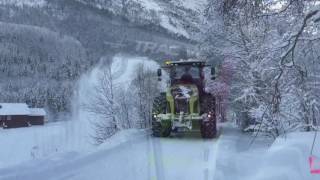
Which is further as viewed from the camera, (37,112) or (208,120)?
(37,112)

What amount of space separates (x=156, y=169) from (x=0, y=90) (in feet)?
247

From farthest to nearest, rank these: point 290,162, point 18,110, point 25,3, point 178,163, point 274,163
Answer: point 25,3 < point 18,110 < point 178,163 < point 274,163 < point 290,162

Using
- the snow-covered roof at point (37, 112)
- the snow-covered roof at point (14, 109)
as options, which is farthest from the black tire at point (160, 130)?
the snow-covered roof at point (37, 112)

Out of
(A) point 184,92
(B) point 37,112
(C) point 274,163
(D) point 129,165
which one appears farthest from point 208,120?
(B) point 37,112

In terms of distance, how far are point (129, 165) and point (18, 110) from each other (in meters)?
68.9

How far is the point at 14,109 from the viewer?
75.4m

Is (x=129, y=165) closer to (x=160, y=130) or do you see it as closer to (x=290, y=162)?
(x=290, y=162)

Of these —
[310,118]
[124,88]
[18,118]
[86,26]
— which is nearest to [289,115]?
[310,118]

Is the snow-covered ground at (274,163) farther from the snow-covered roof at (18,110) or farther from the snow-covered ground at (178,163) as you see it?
the snow-covered roof at (18,110)

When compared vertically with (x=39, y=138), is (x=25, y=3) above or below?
above

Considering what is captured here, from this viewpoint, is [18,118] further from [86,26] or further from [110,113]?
[110,113]

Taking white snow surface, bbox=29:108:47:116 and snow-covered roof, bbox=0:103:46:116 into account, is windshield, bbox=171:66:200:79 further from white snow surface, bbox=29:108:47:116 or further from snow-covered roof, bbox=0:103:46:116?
white snow surface, bbox=29:108:47:116

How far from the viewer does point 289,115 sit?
554 inches

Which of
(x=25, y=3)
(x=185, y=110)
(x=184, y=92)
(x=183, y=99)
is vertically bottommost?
(x=185, y=110)
